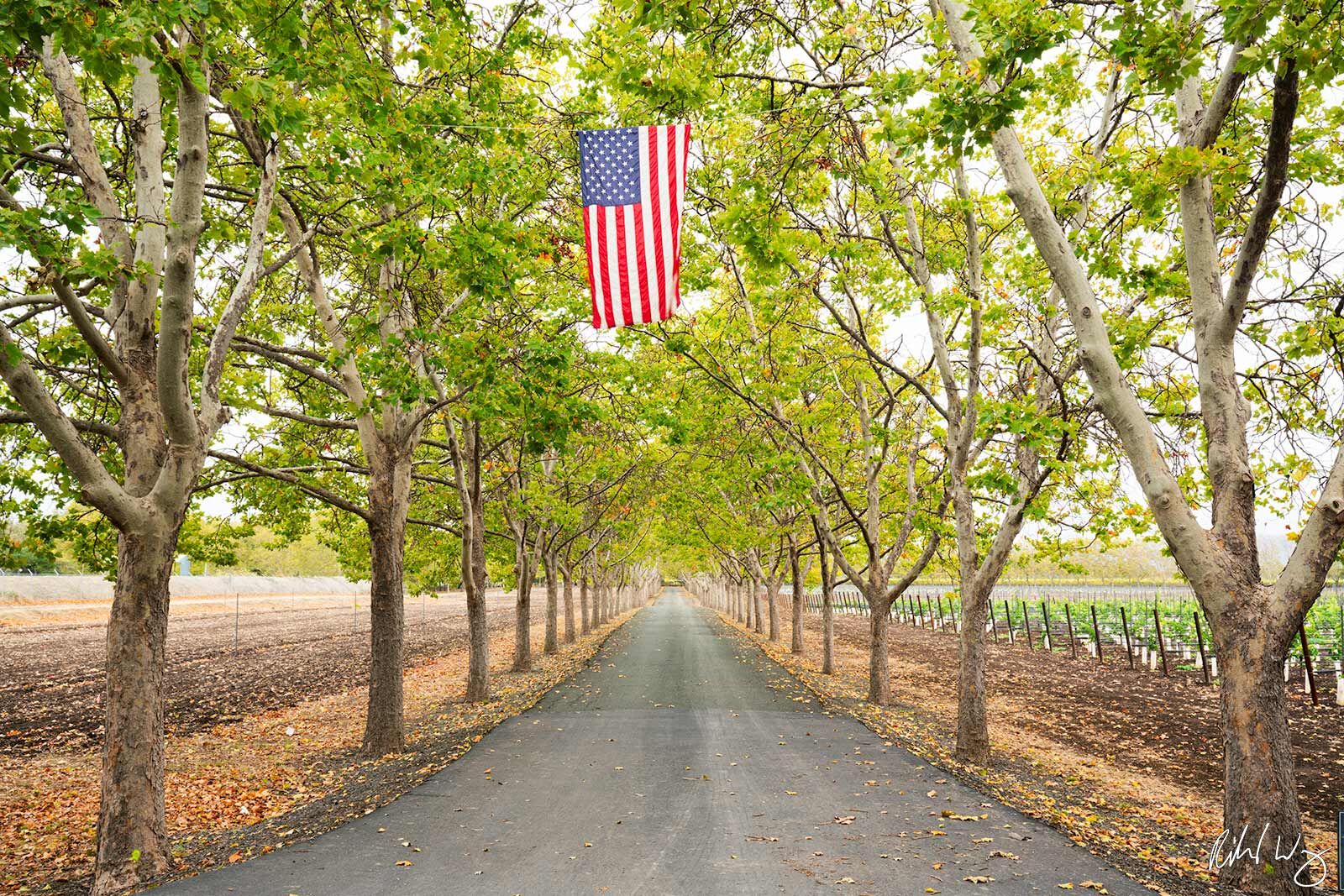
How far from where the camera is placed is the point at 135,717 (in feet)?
19.5

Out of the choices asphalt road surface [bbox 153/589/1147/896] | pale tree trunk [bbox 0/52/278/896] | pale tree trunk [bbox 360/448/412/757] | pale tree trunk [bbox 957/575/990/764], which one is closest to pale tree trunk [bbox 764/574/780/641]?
asphalt road surface [bbox 153/589/1147/896]

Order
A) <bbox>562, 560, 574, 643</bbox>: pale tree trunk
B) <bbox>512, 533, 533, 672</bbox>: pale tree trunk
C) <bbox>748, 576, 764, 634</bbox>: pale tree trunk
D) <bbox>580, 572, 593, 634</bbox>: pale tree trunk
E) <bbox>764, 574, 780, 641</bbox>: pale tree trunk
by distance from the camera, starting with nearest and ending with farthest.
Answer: <bbox>512, 533, 533, 672</bbox>: pale tree trunk
<bbox>562, 560, 574, 643</bbox>: pale tree trunk
<bbox>764, 574, 780, 641</bbox>: pale tree trunk
<bbox>580, 572, 593, 634</bbox>: pale tree trunk
<bbox>748, 576, 764, 634</bbox>: pale tree trunk

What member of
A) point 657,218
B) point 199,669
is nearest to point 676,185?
point 657,218

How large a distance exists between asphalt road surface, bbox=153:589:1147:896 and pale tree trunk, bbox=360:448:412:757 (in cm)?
136

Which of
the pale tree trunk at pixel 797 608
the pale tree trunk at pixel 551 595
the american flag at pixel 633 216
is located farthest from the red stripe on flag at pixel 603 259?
the pale tree trunk at pixel 797 608

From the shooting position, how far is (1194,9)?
596 centimetres

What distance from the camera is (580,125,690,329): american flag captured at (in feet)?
25.3

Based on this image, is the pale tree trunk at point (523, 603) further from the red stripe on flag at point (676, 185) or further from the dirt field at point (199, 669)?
the red stripe on flag at point (676, 185)

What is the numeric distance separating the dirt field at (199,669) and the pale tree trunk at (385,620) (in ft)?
17.1

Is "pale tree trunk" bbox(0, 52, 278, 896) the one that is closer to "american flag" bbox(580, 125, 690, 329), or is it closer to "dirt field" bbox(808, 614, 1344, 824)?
"american flag" bbox(580, 125, 690, 329)

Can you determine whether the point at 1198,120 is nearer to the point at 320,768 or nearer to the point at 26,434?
the point at 320,768

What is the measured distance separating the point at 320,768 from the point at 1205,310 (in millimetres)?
11425

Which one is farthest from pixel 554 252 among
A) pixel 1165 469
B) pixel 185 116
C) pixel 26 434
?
pixel 1165 469

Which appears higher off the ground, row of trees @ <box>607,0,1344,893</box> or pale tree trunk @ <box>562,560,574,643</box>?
row of trees @ <box>607,0,1344,893</box>
